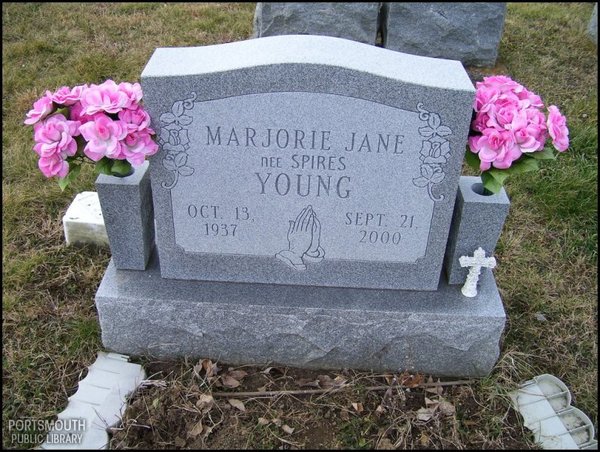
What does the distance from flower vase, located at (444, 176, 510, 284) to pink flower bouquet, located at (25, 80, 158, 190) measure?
1.24 metres

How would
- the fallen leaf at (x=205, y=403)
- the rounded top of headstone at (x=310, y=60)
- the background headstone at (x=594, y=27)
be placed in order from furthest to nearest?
the background headstone at (x=594, y=27) < the fallen leaf at (x=205, y=403) < the rounded top of headstone at (x=310, y=60)

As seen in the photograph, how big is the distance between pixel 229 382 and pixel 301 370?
33 cm

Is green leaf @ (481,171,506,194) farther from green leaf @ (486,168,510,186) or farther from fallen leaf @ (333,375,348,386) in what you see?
fallen leaf @ (333,375,348,386)

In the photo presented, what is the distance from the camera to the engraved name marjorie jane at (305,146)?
7.47 feet

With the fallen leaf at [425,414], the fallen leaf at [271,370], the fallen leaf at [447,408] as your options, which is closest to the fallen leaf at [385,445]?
the fallen leaf at [425,414]

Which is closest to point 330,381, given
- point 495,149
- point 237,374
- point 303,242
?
point 237,374

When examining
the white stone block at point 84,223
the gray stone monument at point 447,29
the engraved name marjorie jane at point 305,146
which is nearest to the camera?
the engraved name marjorie jane at point 305,146

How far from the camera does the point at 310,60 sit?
7.06ft

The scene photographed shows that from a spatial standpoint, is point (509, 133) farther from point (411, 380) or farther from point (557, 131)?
point (411, 380)

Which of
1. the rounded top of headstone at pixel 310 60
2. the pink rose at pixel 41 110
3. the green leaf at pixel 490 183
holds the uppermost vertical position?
the rounded top of headstone at pixel 310 60

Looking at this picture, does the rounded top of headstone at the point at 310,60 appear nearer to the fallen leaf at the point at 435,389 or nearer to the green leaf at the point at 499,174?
the green leaf at the point at 499,174

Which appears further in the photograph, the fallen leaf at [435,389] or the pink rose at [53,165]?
the fallen leaf at [435,389]

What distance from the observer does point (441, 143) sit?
2.27m

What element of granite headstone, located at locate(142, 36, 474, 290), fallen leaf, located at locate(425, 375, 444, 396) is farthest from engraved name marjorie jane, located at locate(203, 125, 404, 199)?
fallen leaf, located at locate(425, 375, 444, 396)
